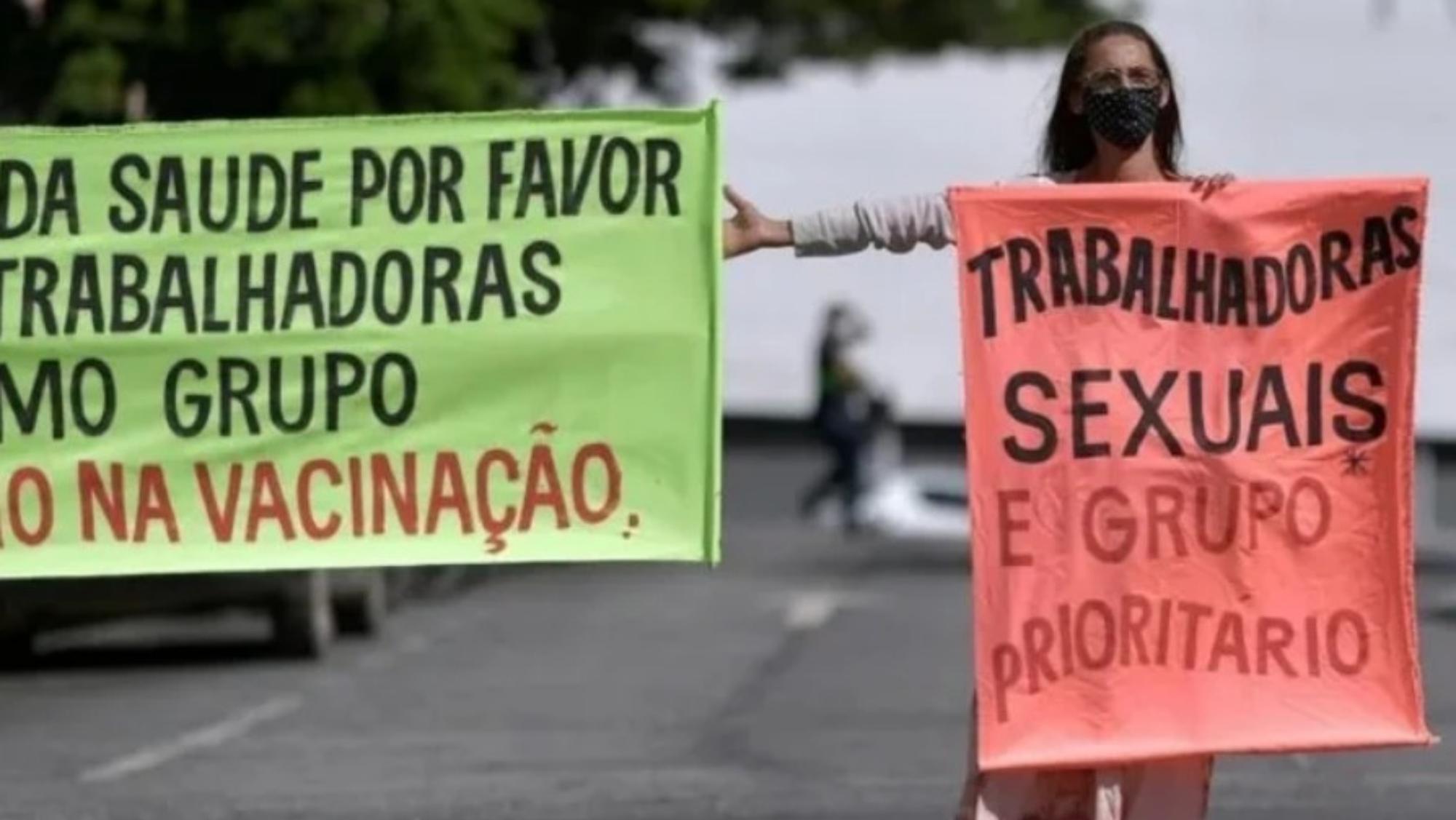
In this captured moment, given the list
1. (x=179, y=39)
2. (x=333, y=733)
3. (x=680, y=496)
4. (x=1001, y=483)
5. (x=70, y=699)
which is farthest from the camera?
(x=179, y=39)

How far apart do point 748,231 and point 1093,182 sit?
2.47 feet

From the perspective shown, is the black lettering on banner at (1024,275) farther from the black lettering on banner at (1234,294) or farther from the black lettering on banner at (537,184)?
the black lettering on banner at (537,184)

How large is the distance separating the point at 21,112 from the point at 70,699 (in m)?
6.00

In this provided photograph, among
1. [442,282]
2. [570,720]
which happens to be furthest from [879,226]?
[570,720]

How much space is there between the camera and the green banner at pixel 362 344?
936cm

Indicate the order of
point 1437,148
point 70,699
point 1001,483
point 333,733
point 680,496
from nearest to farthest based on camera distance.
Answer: point 1001,483 → point 680,496 → point 333,733 → point 70,699 → point 1437,148

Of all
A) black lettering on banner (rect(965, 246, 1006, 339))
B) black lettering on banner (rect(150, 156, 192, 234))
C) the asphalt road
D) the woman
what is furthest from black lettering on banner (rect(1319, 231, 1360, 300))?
the asphalt road

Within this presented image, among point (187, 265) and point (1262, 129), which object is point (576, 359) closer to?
point (187, 265)

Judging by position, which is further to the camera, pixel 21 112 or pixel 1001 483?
Result: pixel 21 112

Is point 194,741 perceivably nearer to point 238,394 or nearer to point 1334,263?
point 238,394

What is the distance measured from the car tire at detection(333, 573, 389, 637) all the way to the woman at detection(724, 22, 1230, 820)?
1511 cm

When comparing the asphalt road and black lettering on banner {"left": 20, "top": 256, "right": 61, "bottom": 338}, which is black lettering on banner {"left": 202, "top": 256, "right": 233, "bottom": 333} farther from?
the asphalt road

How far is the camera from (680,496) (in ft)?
30.6

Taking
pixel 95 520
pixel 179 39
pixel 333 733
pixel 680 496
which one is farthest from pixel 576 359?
pixel 179 39
